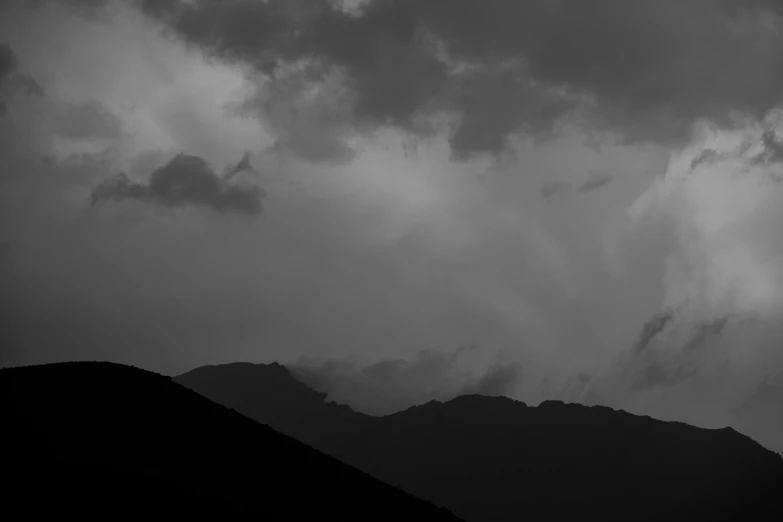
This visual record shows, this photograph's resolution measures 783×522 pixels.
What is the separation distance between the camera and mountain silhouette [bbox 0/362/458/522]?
4538 centimetres

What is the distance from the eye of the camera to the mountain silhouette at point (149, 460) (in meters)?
45.4

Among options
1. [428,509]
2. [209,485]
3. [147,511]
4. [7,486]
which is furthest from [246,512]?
[428,509]

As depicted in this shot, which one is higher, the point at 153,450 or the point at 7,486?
the point at 153,450

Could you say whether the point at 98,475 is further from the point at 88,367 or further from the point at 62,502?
the point at 88,367

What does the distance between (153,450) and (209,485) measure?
18.9 feet

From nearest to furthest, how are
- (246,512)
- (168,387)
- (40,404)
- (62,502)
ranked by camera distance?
(62,502) < (246,512) < (40,404) < (168,387)

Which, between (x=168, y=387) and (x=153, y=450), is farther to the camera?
(x=168, y=387)

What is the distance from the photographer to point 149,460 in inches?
2109

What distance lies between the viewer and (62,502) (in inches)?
1687

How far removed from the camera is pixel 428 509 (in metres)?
74.1

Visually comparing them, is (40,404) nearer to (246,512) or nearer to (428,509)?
(246,512)

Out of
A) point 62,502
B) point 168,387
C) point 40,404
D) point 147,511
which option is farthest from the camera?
point 168,387

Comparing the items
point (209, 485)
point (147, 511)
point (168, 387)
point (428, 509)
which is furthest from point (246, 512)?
point (428, 509)

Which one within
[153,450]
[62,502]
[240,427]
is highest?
[240,427]
